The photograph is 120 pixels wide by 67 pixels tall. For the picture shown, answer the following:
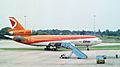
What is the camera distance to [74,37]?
7412cm

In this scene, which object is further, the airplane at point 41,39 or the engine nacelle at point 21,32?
the engine nacelle at point 21,32

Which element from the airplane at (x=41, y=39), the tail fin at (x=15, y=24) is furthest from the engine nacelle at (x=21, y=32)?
the tail fin at (x=15, y=24)

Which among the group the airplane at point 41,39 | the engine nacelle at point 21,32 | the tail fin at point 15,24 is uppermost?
the tail fin at point 15,24

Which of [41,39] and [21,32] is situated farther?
[21,32]

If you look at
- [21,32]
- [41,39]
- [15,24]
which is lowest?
[41,39]

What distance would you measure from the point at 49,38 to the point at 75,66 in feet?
126

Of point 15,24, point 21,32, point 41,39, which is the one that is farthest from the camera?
point 15,24

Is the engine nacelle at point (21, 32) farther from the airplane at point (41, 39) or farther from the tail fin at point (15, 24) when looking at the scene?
the tail fin at point (15, 24)

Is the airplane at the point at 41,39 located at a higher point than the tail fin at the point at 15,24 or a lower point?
lower

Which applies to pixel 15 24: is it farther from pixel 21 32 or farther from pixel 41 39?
pixel 41 39

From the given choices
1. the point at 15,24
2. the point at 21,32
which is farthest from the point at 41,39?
the point at 15,24

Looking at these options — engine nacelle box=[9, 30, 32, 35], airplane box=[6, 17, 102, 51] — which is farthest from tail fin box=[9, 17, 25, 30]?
engine nacelle box=[9, 30, 32, 35]

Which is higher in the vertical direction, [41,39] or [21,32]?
[21,32]

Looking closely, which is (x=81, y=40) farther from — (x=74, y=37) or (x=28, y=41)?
(x=28, y=41)
